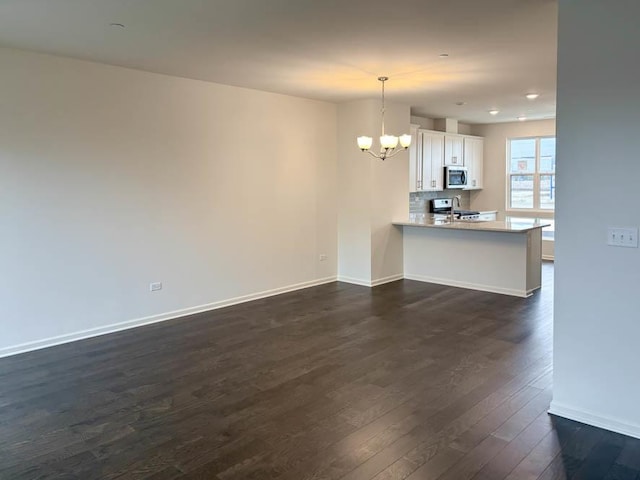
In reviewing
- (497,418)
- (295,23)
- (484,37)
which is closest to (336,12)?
(295,23)

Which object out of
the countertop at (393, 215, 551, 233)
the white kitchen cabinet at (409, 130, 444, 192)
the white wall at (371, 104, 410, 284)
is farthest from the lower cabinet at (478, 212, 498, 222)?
the white wall at (371, 104, 410, 284)

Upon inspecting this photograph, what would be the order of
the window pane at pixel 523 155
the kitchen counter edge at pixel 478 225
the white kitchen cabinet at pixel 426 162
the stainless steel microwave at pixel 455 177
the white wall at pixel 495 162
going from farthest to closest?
the white wall at pixel 495 162, the window pane at pixel 523 155, the stainless steel microwave at pixel 455 177, the white kitchen cabinet at pixel 426 162, the kitchen counter edge at pixel 478 225

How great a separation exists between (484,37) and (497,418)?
285 cm

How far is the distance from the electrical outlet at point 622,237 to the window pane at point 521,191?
7327 mm

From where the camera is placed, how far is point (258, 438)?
9.51 feet

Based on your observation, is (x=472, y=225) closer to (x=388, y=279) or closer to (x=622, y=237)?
(x=388, y=279)

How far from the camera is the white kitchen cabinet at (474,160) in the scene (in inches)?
374

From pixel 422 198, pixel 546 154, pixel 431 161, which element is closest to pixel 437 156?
pixel 431 161

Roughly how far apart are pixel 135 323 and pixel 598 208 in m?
4.40

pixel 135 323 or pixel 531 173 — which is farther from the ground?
pixel 531 173

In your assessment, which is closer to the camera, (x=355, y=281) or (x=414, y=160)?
(x=355, y=281)

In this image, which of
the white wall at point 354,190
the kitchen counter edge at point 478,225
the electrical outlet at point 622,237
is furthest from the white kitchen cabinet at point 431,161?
the electrical outlet at point 622,237

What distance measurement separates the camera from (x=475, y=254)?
6.79 m

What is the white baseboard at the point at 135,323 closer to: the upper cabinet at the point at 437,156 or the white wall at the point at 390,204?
the white wall at the point at 390,204
